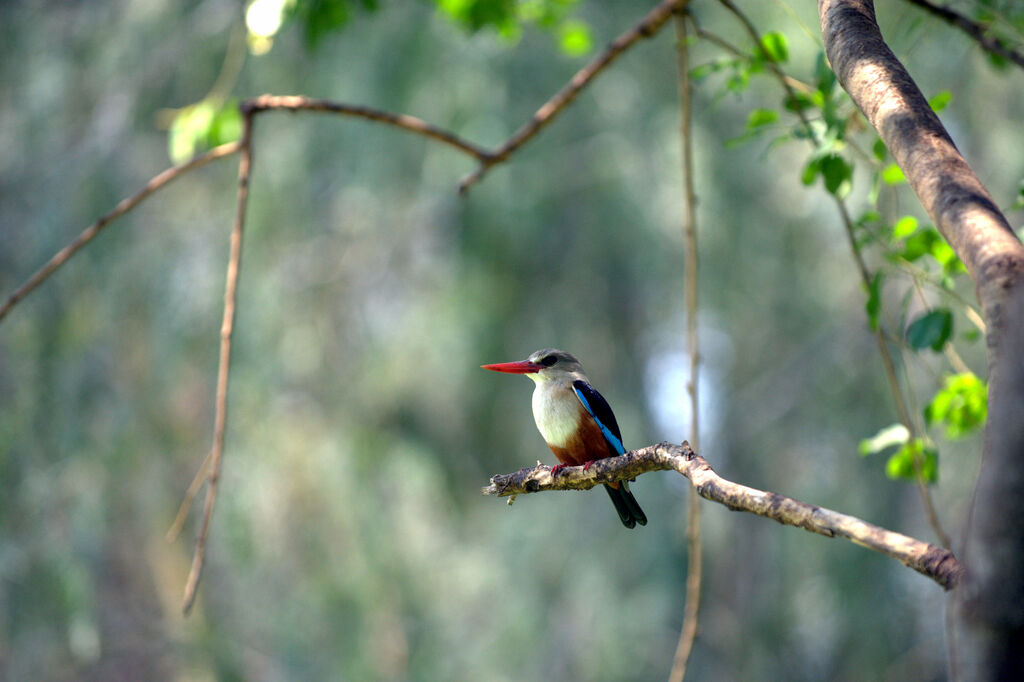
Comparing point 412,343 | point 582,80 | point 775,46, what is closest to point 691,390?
point 775,46

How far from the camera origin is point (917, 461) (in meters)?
2.92

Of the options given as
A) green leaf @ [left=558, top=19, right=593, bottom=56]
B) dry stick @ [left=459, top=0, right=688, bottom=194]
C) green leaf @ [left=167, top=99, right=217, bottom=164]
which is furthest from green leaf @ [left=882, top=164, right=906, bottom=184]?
green leaf @ [left=167, top=99, right=217, bottom=164]

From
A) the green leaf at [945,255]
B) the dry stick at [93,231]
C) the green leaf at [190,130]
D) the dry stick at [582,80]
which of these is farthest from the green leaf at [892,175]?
the green leaf at [190,130]

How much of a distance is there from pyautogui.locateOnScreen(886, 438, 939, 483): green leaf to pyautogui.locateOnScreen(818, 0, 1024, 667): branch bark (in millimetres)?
1618

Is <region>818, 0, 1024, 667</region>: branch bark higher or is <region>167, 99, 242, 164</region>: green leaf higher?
<region>167, 99, 242, 164</region>: green leaf

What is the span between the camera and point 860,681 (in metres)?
8.89

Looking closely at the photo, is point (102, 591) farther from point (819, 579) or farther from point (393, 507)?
point (819, 579)

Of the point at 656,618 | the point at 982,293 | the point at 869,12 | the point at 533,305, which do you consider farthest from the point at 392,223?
the point at 982,293

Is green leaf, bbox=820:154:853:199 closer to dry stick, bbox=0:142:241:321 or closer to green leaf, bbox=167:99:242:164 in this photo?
dry stick, bbox=0:142:241:321

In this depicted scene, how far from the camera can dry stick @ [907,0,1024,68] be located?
8.52 ft

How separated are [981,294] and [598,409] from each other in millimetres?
2013

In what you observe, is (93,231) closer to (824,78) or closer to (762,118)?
(762,118)

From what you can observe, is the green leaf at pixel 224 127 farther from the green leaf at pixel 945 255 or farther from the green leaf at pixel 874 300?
the green leaf at pixel 945 255

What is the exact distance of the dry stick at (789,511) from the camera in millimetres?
1136
